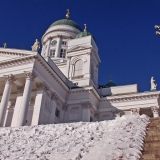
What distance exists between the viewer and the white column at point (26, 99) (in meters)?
25.1

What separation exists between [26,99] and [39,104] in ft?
9.06

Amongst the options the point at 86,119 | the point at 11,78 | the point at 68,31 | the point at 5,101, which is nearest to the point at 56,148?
the point at 5,101

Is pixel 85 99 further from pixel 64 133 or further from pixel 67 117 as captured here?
pixel 64 133

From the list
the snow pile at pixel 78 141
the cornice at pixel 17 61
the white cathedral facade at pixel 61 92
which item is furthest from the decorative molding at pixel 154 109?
the snow pile at pixel 78 141

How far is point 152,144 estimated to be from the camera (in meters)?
10.7

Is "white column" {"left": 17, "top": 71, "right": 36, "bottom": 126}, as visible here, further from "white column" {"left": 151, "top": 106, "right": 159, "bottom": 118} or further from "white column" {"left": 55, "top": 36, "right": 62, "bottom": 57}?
"white column" {"left": 55, "top": 36, "right": 62, "bottom": 57}

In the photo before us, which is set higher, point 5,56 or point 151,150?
point 5,56

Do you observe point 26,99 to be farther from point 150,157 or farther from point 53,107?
point 150,157

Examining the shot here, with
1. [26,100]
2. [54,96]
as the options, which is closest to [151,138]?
[26,100]

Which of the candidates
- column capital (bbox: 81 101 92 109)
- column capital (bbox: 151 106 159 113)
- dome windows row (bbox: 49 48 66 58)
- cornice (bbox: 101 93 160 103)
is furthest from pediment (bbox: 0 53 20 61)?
column capital (bbox: 151 106 159 113)

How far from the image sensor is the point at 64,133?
1441cm

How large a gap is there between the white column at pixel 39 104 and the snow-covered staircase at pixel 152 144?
→ 16.6 m

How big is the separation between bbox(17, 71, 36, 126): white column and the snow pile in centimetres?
854

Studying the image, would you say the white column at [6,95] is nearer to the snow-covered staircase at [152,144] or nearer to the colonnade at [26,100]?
the colonnade at [26,100]
